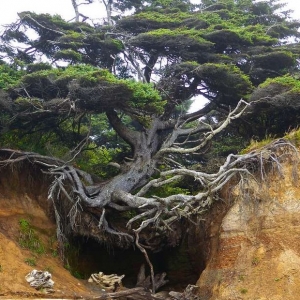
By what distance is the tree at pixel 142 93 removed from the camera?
47.5 feet

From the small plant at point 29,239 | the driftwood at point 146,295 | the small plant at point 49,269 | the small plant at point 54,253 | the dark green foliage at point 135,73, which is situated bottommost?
the driftwood at point 146,295

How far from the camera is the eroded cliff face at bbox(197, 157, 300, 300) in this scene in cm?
1237

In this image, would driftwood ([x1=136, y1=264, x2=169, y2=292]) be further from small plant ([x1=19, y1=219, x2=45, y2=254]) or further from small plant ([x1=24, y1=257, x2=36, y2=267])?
small plant ([x1=24, y1=257, x2=36, y2=267])

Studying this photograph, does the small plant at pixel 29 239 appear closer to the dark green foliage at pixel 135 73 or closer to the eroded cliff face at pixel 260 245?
the dark green foliage at pixel 135 73

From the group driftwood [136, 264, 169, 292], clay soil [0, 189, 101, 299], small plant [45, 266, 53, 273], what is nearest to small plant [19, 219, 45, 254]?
clay soil [0, 189, 101, 299]

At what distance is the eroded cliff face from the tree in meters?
1.01

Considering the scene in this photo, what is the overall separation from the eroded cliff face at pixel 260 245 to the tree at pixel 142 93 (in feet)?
3.31

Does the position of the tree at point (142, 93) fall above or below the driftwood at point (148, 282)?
above

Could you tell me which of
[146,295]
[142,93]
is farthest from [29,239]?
[142,93]

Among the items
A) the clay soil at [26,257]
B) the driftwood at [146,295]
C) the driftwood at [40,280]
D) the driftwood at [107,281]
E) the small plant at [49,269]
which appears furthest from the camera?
the driftwood at [107,281]

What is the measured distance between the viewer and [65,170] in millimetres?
15320

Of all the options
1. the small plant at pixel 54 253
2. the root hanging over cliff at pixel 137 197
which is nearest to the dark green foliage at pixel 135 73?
the root hanging over cliff at pixel 137 197

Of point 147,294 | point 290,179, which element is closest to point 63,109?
point 147,294

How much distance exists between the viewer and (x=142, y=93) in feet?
47.4
